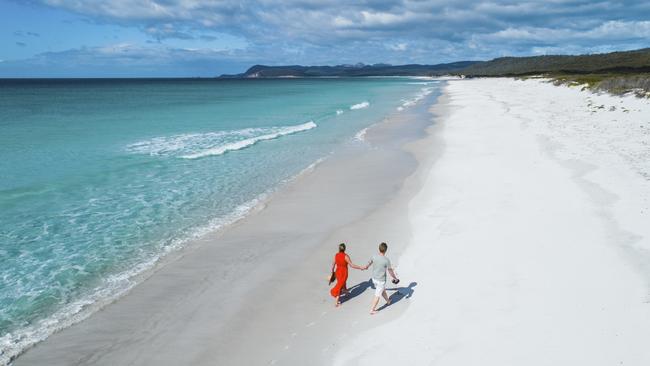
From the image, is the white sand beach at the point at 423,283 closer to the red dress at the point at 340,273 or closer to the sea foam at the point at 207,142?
the red dress at the point at 340,273

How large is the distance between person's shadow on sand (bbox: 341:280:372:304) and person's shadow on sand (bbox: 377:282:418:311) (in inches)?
22.2

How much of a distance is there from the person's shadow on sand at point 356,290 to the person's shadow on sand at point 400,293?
22.2 inches

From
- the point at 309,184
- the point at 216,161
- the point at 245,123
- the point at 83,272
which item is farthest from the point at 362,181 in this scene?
the point at 245,123

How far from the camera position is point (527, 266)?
976cm

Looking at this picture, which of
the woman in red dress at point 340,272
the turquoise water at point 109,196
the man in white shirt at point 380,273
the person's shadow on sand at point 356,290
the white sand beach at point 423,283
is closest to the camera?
the white sand beach at point 423,283

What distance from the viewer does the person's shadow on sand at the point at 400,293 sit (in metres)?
9.16

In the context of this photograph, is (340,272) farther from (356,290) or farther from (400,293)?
(400,293)

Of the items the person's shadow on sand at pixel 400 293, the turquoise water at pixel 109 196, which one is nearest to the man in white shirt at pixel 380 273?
the person's shadow on sand at pixel 400 293

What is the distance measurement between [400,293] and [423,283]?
22.9 inches

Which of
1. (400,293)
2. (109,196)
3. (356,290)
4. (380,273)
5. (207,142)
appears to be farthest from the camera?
(207,142)

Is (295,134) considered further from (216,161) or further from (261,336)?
(261,336)

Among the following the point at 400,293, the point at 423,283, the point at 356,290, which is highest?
the point at 423,283

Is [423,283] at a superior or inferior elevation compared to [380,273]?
inferior

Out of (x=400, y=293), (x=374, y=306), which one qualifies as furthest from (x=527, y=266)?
(x=374, y=306)
